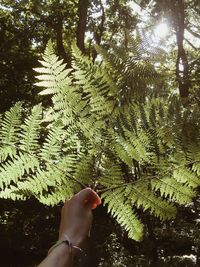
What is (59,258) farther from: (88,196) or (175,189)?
(175,189)

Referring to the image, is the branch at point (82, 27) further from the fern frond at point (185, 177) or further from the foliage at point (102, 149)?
the fern frond at point (185, 177)

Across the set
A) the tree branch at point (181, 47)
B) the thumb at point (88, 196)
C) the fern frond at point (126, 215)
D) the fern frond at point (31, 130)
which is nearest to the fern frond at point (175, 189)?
the fern frond at point (126, 215)

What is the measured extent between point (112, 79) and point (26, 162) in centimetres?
66

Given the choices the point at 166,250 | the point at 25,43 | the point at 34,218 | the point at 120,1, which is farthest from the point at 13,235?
the point at 120,1

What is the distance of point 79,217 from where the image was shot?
141 centimetres

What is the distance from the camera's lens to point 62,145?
1669 mm

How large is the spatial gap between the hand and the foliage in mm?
134

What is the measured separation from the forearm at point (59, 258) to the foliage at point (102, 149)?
0.80 feet

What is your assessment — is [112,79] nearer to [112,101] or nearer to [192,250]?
[112,101]

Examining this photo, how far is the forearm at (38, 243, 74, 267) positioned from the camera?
50.0 inches

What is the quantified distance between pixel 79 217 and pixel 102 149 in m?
0.40

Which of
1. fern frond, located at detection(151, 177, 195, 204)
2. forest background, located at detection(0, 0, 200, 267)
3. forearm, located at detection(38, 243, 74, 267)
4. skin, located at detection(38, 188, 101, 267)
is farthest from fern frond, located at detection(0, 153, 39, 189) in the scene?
forest background, located at detection(0, 0, 200, 267)

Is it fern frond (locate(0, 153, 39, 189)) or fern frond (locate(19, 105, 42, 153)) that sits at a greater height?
fern frond (locate(19, 105, 42, 153))

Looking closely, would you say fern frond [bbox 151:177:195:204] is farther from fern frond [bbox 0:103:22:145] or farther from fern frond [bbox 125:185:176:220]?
fern frond [bbox 0:103:22:145]
